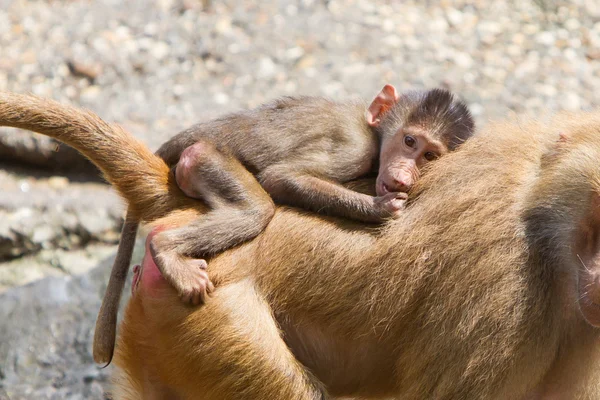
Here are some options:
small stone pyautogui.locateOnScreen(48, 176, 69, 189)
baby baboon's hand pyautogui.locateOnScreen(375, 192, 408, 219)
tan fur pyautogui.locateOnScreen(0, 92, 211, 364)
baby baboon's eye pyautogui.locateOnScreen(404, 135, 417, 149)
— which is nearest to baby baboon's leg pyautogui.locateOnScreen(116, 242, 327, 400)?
tan fur pyautogui.locateOnScreen(0, 92, 211, 364)

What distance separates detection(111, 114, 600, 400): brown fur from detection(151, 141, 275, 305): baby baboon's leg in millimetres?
57

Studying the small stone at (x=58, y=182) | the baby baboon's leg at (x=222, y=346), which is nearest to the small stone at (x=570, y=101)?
the small stone at (x=58, y=182)

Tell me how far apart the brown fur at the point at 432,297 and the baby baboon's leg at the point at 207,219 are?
0.19 ft

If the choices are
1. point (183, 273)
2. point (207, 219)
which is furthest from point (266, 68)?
point (183, 273)

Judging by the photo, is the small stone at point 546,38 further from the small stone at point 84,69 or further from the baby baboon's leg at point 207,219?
the baby baboon's leg at point 207,219

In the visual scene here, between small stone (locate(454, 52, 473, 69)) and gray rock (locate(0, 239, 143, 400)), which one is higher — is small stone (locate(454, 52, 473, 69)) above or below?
above

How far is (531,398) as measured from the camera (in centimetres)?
283

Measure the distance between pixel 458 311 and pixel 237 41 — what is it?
350 cm

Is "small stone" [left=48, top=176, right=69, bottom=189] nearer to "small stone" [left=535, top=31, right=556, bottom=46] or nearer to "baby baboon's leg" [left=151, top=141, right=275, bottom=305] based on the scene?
"baby baboon's leg" [left=151, top=141, right=275, bottom=305]

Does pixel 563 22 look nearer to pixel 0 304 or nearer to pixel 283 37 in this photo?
pixel 283 37

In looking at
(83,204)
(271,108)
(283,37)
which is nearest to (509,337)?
(271,108)

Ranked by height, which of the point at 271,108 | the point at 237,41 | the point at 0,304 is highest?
the point at 271,108

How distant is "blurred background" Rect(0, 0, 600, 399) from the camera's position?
468cm

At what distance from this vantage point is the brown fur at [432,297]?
268 cm
